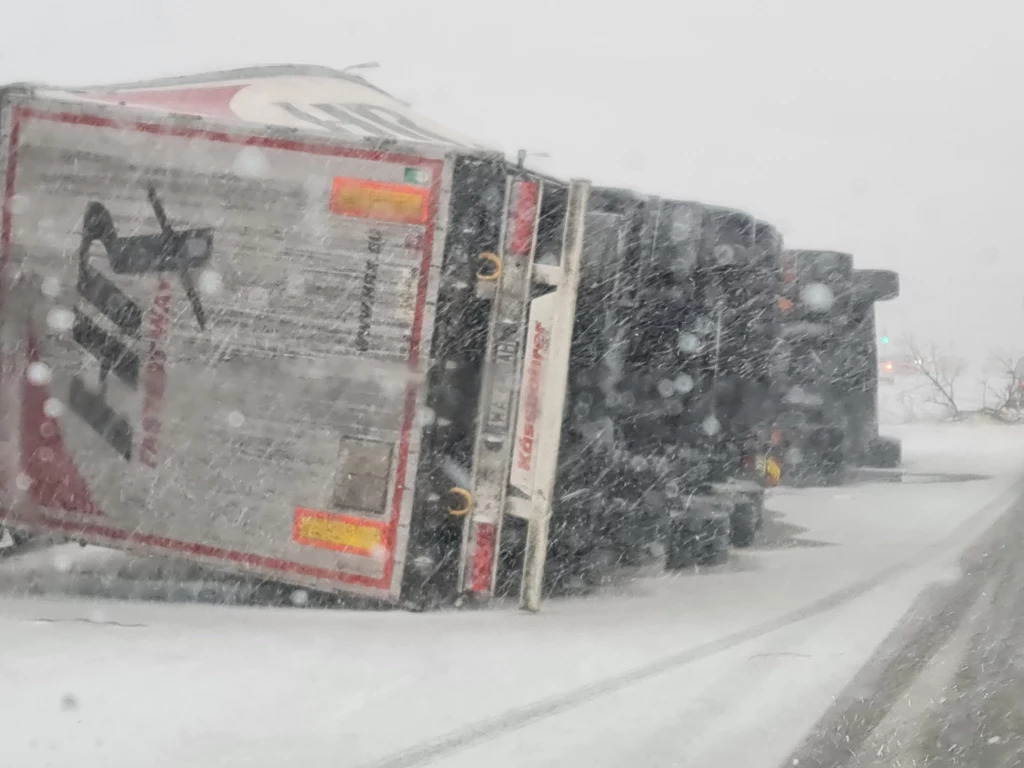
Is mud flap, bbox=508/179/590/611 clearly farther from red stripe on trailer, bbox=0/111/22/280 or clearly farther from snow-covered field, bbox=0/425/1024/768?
red stripe on trailer, bbox=0/111/22/280

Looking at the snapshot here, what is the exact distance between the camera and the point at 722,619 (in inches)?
228

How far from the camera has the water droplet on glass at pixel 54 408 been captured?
5.77 meters

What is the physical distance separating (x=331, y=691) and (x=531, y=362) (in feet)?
6.97

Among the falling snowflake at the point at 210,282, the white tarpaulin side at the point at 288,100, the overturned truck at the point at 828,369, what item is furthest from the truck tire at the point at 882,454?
the falling snowflake at the point at 210,282

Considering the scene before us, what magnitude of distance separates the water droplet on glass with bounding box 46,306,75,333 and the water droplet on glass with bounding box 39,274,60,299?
0.25ft

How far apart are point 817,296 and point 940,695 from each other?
10.1 meters

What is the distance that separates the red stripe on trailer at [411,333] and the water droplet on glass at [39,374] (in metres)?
0.50

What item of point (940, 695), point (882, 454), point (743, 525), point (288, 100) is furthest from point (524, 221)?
point (882, 454)

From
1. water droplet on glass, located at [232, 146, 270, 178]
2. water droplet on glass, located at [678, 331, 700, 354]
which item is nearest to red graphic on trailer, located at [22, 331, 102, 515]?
water droplet on glass, located at [232, 146, 270, 178]

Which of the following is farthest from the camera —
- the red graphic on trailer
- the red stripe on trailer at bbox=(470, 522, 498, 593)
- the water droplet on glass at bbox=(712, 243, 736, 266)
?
the water droplet on glass at bbox=(712, 243, 736, 266)

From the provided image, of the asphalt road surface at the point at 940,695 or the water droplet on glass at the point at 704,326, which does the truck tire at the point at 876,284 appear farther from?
the asphalt road surface at the point at 940,695

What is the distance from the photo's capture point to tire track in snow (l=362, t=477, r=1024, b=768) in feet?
12.1

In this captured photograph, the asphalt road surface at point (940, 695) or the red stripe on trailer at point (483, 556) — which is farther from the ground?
the red stripe on trailer at point (483, 556)

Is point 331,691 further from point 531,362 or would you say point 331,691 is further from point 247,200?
point 247,200
